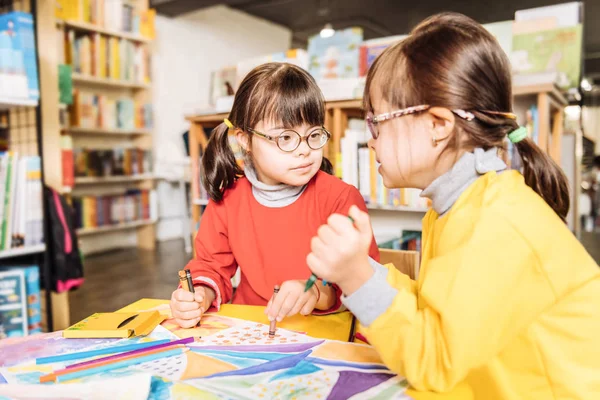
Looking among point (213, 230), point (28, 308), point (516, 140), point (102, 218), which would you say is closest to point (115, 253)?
point (102, 218)

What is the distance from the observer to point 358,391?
0.57 m

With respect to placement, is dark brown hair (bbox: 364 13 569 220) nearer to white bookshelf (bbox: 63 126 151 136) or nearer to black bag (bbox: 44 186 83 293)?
black bag (bbox: 44 186 83 293)

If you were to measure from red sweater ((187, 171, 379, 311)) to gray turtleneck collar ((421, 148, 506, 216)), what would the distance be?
44 cm

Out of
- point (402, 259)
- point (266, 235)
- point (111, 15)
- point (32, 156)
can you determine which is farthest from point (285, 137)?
point (111, 15)

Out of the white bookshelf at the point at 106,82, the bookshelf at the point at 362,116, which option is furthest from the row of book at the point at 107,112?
the bookshelf at the point at 362,116

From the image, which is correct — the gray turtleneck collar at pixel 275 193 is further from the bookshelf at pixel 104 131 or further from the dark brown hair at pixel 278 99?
the bookshelf at pixel 104 131

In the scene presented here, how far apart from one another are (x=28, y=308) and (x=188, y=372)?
1950 millimetres

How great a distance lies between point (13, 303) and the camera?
6.95 feet

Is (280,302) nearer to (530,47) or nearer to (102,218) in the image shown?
(530,47)

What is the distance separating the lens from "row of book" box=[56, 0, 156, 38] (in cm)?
430

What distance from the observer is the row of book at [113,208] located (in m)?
4.62

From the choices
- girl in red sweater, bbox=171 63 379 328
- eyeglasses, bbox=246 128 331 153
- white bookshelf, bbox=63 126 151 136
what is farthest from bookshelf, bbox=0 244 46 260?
white bookshelf, bbox=63 126 151 136

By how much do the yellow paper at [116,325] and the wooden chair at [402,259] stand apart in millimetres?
675

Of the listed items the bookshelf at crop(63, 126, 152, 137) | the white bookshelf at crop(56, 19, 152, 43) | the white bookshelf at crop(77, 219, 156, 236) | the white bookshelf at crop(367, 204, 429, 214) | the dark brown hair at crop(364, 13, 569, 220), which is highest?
the white bookshelf at crop(56, 19, 152, 43)
